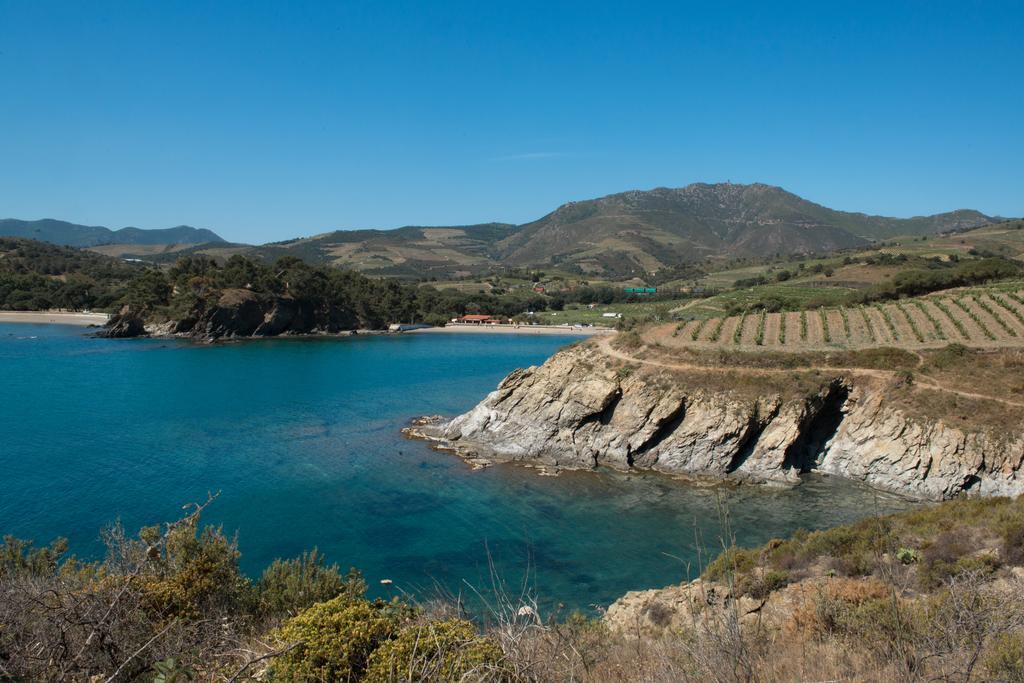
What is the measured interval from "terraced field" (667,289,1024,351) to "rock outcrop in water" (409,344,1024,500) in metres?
4.84

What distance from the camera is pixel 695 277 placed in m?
168

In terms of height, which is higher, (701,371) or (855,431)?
(701,371)

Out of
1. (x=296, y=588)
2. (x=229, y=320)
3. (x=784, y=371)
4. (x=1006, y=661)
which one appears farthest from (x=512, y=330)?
(x=1006, y=661)

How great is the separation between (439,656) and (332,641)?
1.83 meters

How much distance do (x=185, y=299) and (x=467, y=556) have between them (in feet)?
280

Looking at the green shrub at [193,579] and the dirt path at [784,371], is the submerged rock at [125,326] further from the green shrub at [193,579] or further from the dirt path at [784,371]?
the green shrub at [193,579]

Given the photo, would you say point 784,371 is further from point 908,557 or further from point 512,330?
point 512,330

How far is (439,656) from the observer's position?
18.1ft

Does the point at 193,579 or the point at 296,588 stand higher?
the point at 193,579

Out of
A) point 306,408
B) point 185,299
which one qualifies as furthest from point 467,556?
point 185,299

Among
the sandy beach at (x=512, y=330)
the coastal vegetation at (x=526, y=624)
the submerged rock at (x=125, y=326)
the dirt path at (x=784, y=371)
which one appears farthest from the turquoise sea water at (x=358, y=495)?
the sandy beach at (x=512, y=330)

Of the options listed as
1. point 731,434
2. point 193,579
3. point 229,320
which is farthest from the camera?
point 229,320

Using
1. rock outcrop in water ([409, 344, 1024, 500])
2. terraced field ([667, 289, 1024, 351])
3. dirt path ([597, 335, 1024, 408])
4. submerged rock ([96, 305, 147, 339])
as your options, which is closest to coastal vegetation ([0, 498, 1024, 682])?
rock outcrop in water ([409, 344, 1024, 500])

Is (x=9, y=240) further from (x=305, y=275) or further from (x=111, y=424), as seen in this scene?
(x=111, y=424)
